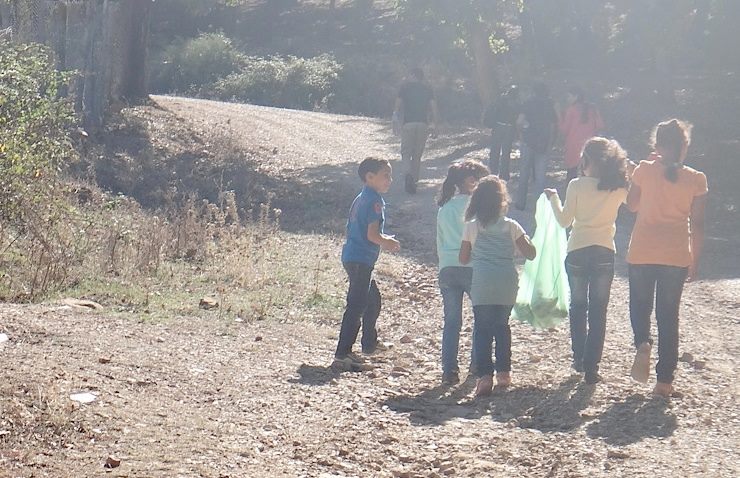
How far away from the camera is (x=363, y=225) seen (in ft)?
27.6

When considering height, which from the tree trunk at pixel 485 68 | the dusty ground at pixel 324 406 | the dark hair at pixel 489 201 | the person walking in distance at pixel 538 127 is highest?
the tree trunk at pixel 485 68

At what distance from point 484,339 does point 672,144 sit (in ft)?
5.85

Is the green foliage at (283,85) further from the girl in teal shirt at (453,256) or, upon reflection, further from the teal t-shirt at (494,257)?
the teal t-shirt at (494,257)

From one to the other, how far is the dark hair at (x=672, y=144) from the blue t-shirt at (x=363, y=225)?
199cm

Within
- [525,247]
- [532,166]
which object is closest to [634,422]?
[525,247]

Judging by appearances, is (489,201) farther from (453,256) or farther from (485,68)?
(485,68)

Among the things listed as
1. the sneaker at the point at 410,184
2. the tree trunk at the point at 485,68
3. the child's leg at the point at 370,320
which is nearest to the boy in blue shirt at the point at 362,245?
the child's leg at the point at 370,320

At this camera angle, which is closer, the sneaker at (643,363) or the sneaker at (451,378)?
the sneaker at (643,363)

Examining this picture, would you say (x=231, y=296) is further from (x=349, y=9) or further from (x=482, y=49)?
(x=349, y=9)

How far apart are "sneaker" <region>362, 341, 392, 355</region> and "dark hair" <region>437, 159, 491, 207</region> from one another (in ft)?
4.96

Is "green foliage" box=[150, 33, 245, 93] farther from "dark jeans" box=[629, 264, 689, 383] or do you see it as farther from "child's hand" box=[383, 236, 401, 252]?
"dark jeans" box=[629, 264, 689, 383]

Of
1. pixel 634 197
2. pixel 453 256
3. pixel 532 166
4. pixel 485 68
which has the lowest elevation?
pixel 453 256

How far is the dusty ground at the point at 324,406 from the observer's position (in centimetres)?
600

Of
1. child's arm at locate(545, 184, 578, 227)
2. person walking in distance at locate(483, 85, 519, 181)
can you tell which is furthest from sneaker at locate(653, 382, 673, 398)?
person walking in distance at locate(483, 85, 519, 181)
